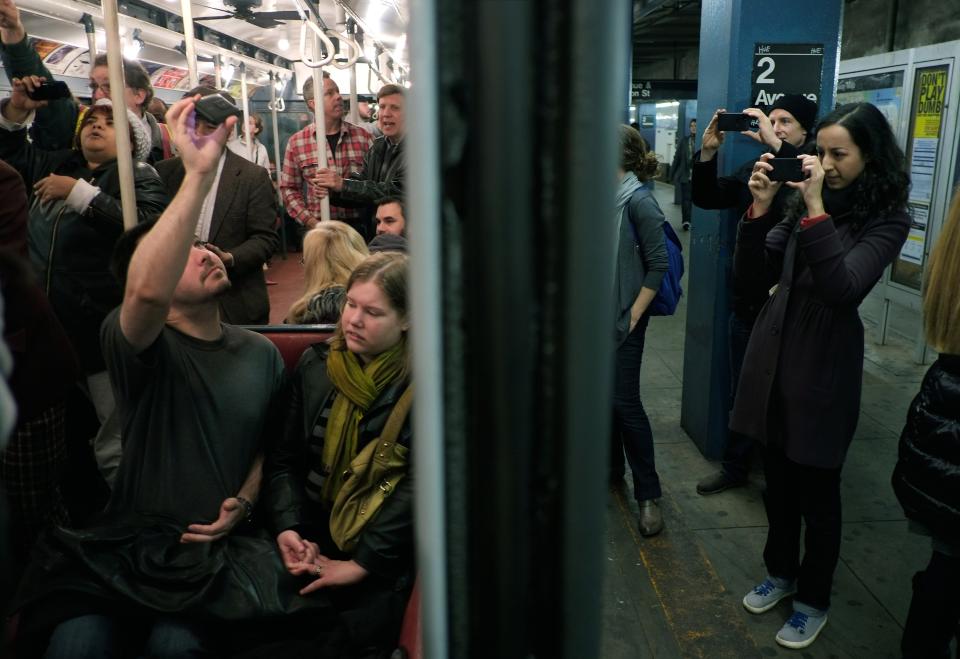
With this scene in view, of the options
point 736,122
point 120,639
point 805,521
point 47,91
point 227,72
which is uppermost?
point 227,72

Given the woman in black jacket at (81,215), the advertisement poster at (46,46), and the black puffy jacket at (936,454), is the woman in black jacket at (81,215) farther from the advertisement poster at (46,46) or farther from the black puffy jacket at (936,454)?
the advertisement poster at (46,46)

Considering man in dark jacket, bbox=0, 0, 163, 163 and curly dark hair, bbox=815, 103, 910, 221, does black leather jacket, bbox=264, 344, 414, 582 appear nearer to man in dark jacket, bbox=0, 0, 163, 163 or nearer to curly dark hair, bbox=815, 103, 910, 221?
man in dark jacket, bbox=0, 0, 163, 163

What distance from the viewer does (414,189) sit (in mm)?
390

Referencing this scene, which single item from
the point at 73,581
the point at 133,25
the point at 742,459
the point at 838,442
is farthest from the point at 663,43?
the point at 73,581

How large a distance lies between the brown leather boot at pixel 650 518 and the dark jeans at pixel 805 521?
576mm

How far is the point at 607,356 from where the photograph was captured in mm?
408

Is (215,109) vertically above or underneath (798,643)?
above

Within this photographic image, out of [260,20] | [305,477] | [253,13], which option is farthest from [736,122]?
[260,20]

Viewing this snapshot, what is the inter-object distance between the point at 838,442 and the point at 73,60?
12117 mm

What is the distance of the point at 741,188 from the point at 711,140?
26 centimetres

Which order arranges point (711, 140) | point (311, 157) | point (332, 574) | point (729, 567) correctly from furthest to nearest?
point (311, 157) → point (711, 140) → point (729, 567) → point (332, 574)

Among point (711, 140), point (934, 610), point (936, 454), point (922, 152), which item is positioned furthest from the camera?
point (922, 152)

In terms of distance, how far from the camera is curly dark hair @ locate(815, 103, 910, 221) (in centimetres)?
229

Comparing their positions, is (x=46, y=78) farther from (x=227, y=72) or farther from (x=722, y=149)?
(x=227, y=72)
